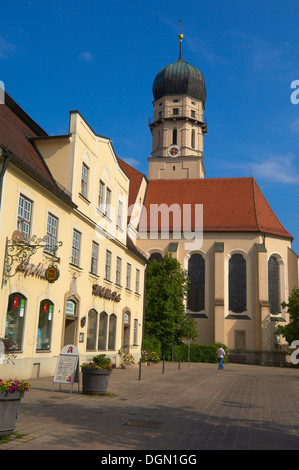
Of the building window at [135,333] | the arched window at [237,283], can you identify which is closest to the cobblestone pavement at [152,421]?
the building window at [135,333]

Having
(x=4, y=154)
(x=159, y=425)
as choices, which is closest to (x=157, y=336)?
(x=4, y=154)

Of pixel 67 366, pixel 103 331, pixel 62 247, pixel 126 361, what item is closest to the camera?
pixel 67 366

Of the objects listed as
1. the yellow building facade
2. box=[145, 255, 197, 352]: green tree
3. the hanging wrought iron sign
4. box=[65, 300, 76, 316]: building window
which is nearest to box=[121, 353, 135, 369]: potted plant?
the yellow building facade

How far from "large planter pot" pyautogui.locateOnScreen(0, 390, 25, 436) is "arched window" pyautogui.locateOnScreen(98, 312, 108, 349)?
1712 centimetres

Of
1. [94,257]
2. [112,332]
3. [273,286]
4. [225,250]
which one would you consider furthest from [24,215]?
[273,286]

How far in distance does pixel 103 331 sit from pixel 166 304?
12.5 m

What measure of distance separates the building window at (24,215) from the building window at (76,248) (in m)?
4.19

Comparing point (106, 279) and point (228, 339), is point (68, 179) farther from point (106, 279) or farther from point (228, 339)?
point (228, 339)

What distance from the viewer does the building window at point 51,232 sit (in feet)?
58.9

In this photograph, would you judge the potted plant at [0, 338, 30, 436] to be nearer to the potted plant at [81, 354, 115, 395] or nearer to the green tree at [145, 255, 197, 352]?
the potted plant at [81, 354, 115, 395]

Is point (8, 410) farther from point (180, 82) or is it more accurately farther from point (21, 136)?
point (180, 82)

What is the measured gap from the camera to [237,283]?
146ft

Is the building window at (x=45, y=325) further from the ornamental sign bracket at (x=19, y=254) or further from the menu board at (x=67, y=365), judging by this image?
the menu board at (x=67, y=365)
